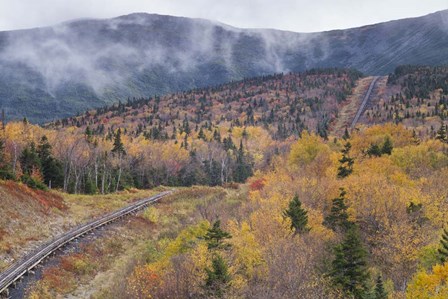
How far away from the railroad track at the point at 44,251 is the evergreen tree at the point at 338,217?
95.8 feet

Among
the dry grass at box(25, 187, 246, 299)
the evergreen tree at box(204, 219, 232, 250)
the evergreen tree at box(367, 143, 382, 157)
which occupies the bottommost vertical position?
the dry grass at box(25, 187, 246, 299)

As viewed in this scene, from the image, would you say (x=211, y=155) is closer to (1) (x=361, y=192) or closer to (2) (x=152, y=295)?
(1) (x=361, y=192)

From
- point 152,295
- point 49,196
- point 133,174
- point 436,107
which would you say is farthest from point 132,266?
point 436,107

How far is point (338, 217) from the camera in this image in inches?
2143

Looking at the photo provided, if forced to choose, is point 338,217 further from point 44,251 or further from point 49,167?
point 49,167

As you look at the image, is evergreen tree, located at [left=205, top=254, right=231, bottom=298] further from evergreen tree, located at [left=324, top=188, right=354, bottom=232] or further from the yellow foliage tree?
evergreen tree, located at [left=324, top=188, right=354, bottom=232]

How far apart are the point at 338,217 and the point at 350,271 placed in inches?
721

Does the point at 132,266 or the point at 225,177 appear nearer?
the point at 132,266

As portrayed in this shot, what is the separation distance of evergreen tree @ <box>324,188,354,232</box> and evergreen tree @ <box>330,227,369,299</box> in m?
15.8

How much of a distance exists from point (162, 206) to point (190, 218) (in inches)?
278

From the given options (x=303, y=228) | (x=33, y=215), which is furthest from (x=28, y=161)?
(x=303, y=228)

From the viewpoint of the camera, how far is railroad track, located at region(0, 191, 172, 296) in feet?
112

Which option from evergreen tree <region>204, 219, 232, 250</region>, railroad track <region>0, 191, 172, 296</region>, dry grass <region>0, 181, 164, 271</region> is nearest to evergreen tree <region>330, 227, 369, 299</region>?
evergreen tree <region>204, 219, 232, 250</region>

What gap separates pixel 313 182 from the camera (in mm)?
64125
